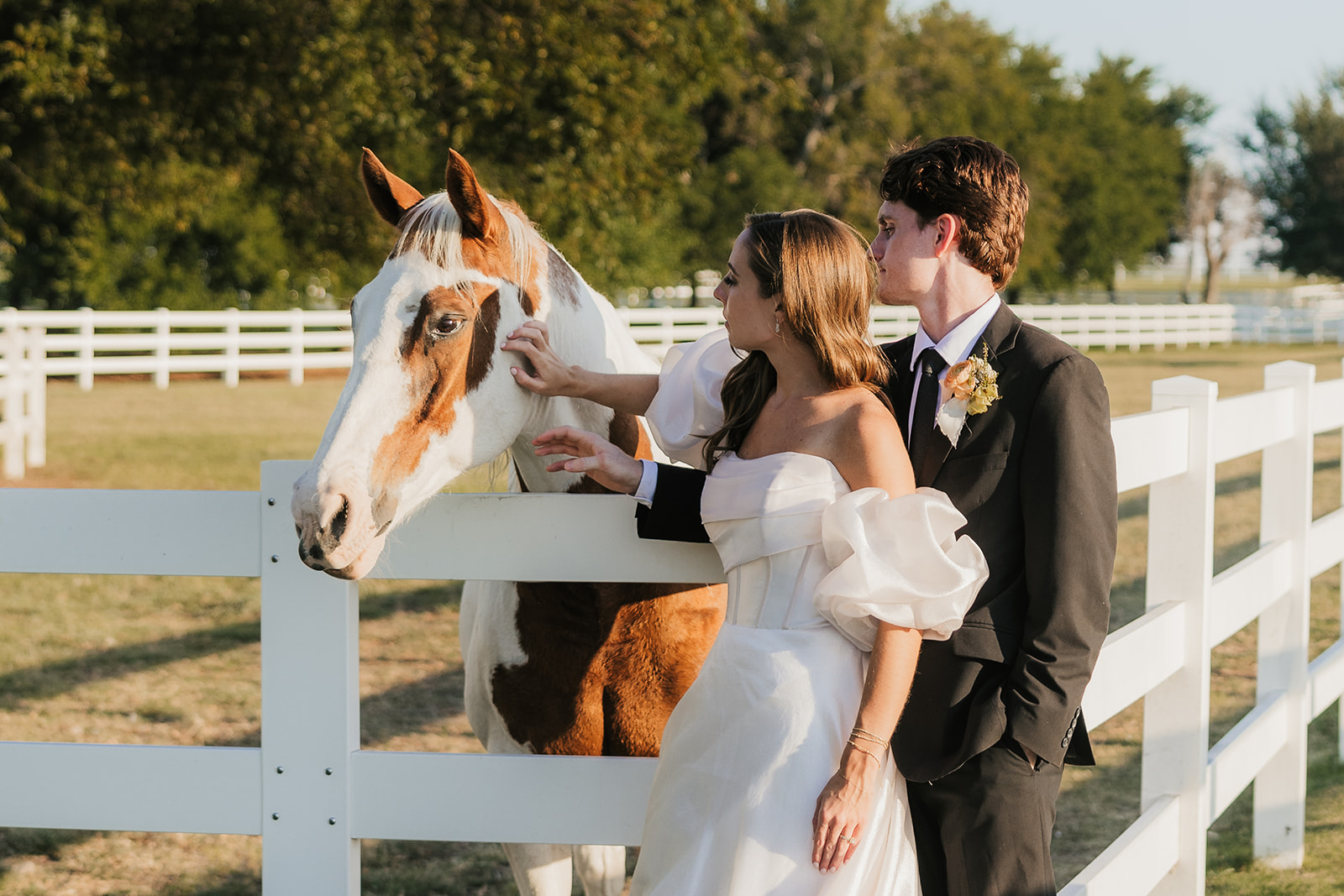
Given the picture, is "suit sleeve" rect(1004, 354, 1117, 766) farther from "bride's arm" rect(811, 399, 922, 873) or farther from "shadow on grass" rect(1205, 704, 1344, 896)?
"shadow on grass" rect(1205, 704, 1344, 896)

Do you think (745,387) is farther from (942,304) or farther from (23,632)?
(23,632)

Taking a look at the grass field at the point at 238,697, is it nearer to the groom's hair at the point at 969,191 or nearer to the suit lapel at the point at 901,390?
the suit lapel at the point at 901,390

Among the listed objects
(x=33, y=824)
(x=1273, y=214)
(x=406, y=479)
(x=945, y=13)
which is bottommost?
(x=33, y=824)

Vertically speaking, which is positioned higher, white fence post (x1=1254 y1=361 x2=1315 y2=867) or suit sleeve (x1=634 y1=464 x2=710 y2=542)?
suit sleeve (x1=634 y1=464 x2=710 y2=542)

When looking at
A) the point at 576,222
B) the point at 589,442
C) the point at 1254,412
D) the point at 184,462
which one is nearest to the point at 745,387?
the point at 589,442

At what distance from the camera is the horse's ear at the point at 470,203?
2.28 metres

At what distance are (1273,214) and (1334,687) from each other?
5495 centimetres

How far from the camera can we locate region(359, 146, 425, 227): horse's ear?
2537 millimetres

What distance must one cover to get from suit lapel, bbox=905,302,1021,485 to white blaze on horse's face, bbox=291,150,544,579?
860 millimetres

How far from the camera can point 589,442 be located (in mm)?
2238

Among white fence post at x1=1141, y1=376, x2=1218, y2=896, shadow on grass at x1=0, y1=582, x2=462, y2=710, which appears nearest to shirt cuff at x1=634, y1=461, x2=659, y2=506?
white fence post at x1=1141, y1=376, x2=1218, y2=896

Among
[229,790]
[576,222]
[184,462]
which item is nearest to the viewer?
[229,790]

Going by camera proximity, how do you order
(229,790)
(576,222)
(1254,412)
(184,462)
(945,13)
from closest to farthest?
→ (229,790)
(1254,412)
(184,462)
(576,222)
(945,13)

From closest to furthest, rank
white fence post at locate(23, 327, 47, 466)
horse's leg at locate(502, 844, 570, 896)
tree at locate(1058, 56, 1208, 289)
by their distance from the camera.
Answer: horse's leg at locate(502, 844, 570, 896) < white fence post at locate(23, 327, 47, 466) < tree at locate(1058, 56, 1208, 289)
